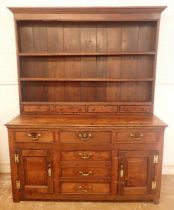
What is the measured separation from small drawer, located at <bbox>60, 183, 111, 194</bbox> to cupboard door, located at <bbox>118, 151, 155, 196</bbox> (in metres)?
0.15

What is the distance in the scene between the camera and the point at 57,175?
6.68 ft

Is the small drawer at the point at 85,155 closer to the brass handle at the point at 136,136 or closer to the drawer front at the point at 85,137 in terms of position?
the drawer front at the point at 85,137

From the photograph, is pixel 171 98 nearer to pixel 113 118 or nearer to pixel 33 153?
pixel 113 118

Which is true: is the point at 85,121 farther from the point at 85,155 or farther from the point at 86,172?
the point at 86,172

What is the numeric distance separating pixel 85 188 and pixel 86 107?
0.87 meters

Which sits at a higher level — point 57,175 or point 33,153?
point 33,153

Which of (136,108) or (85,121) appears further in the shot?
(136,108)

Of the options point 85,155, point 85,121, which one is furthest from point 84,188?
point 85,121

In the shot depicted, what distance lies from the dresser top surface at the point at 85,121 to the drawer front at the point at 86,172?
46cm

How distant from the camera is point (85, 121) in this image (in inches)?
81.1

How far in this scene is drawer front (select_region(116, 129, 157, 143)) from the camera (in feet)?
6.39

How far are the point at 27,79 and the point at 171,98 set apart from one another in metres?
1.74

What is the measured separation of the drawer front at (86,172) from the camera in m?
2.03

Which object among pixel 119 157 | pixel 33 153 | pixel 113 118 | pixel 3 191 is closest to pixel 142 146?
pixel 119 157
